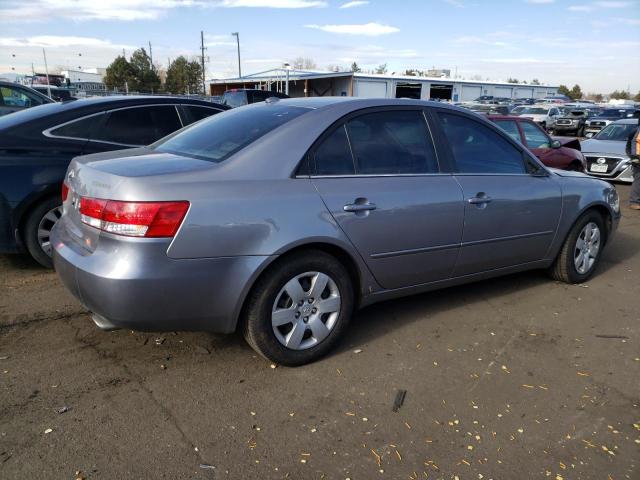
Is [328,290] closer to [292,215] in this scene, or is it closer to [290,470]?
[292,215]

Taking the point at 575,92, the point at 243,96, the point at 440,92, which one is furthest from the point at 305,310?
the point at 575,92

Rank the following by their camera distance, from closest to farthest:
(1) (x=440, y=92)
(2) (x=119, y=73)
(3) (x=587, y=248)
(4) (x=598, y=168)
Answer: (3) (x=587, y=248), (4) (x=598, y=168), (1) (x=440, y=92), (2) (x=119, y=73)

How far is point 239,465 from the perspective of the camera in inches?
95.2

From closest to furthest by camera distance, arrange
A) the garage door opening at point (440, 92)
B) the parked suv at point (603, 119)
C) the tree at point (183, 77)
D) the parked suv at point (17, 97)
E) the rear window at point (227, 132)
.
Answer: the rear window at point (227, 132), the parked suv at point (17, 97), the parked suv at point (603, 119), the garage door opening at point (440, 92), the tree at point (183, 77)

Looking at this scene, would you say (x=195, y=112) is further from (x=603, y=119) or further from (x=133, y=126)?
(x=603, y=119)

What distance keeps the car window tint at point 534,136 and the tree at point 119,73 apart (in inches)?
2492

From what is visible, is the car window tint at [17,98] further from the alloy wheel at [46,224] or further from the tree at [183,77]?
the tree at [183,77]

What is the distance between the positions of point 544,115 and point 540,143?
892 inches

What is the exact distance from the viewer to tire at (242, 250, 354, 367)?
121 inches

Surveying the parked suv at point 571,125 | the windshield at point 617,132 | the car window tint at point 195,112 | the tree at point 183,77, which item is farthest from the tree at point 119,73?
the car window tint at point 195,112

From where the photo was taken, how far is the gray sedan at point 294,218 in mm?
2750

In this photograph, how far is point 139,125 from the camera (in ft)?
17.5

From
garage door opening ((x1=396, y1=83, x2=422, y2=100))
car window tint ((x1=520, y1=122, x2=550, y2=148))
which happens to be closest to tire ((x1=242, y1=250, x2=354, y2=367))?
car window tint ((x1=520, y1=122, x2=550, y2=148))

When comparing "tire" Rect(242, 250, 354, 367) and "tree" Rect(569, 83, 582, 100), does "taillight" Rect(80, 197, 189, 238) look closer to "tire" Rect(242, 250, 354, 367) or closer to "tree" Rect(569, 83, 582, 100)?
"tire" Rect(242, 250, 354, 367)
